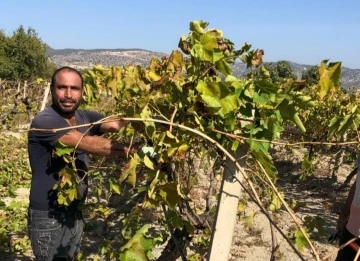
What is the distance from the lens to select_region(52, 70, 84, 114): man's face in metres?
2.32

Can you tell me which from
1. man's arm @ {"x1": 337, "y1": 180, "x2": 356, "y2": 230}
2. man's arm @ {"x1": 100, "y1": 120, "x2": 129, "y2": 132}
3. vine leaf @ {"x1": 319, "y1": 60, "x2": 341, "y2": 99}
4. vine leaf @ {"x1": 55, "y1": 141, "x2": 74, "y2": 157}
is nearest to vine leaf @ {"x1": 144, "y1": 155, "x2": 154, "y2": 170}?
vine leaf @ {"x1": 55, "y1": 141, "x2": 74, "y2": 157}

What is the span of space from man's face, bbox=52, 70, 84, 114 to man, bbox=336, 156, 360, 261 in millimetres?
1712

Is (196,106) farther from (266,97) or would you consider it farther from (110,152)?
(110,152)

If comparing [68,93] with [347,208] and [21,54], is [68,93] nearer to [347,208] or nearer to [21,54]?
[347,208]

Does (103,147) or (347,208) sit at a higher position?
(103,147)

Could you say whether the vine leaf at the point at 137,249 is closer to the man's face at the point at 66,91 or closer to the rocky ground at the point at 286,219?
the rocky ground at the point at 286,219

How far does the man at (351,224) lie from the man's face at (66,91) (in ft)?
5.62

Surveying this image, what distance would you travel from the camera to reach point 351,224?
101 inches

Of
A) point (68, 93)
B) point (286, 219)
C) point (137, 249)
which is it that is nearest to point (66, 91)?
point (68, 93)

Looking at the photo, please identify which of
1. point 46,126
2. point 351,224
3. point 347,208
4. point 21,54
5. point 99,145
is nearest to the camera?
point 99,145

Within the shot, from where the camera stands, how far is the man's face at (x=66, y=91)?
2.32m

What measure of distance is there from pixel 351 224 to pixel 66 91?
183cm

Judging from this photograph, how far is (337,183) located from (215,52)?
8179 mm

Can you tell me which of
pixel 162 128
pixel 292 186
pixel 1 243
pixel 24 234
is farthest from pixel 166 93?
pixel 292 186
